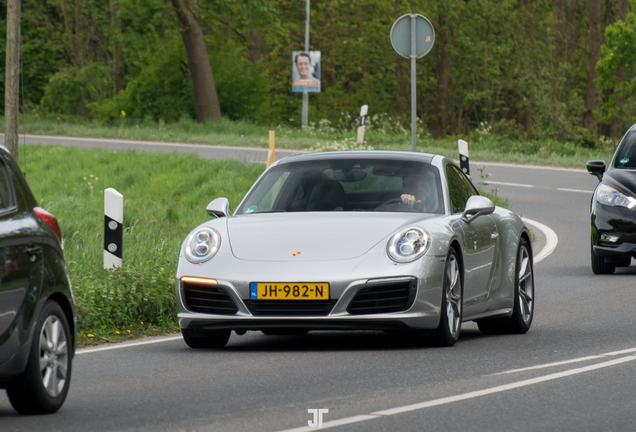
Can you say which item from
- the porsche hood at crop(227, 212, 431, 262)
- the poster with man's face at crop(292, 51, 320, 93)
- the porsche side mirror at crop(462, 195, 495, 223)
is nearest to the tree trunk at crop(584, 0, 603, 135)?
the poster with man's face at crop(292, 51, 320, 93)

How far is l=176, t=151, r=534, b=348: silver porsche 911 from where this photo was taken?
7.65 m

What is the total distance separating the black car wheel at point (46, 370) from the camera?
18.9 ft

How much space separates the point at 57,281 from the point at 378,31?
→ 54525 millimetres

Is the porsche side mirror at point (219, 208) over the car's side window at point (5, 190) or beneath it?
beneath

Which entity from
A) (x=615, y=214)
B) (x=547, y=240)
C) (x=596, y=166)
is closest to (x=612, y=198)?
(x=615, y=214)

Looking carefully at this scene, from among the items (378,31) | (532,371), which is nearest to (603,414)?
(532,371)

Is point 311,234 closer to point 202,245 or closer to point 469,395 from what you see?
point 202,245

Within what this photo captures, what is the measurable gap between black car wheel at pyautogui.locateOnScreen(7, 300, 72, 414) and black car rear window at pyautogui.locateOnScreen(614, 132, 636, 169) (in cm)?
928

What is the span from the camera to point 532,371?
23.7 feet

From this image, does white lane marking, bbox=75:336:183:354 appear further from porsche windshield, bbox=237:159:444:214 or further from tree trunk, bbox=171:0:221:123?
tree trunk, bbox=171:0:221:123

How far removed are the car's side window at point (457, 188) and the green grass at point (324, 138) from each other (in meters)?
18.9

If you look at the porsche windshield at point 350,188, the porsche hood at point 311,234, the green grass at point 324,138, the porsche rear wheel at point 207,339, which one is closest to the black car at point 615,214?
the porsche windshield at point 350,188

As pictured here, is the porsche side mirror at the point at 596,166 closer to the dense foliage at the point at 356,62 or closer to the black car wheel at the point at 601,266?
the black car wheel at the point at 601,266

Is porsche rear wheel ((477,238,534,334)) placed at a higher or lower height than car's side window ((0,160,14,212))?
lower
